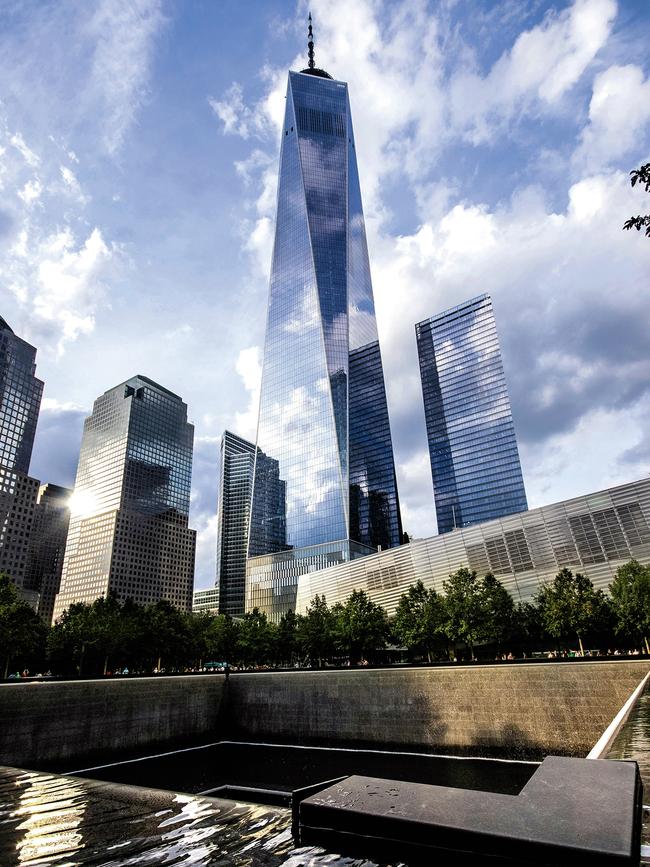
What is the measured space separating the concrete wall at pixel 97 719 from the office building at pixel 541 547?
57.6m

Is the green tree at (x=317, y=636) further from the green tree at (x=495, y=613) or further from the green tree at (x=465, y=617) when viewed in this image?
the green tree at (x=495, y=613)

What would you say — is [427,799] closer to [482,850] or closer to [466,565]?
[482,850]

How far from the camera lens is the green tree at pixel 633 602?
206 ft

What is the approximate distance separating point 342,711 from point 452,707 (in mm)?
11727

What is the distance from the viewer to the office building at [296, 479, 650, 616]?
79562 mm

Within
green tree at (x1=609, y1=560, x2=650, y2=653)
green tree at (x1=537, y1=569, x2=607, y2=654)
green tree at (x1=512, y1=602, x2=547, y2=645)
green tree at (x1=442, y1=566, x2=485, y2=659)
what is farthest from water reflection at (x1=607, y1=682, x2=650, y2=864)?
green tree at (x1=512, y1=602, x2=547, y2=645)

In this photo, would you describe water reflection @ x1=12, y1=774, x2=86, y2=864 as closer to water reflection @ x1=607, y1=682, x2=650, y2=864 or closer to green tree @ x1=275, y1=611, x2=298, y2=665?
water reflection @ x1=607, y1=682, x2=650, y2=864

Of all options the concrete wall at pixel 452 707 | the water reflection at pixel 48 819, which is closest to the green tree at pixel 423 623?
the concrete wall at pixel 452 707

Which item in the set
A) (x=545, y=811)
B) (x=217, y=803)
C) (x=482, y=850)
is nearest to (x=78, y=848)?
(x=217, y=803)

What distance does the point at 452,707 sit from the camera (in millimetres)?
41125

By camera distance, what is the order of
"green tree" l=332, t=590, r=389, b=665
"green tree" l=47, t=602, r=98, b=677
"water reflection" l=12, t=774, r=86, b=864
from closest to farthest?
"water reflection" l=12, t=774, r=86, b=864, "green tree" l=47, t=602, r=98, b=677, "green tree" l=332, t=590, r=389, b=665

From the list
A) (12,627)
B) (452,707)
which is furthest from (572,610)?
(12,627)

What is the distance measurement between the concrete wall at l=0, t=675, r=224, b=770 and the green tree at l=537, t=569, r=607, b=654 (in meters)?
47.4

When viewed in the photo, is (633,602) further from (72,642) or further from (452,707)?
(72,642)
